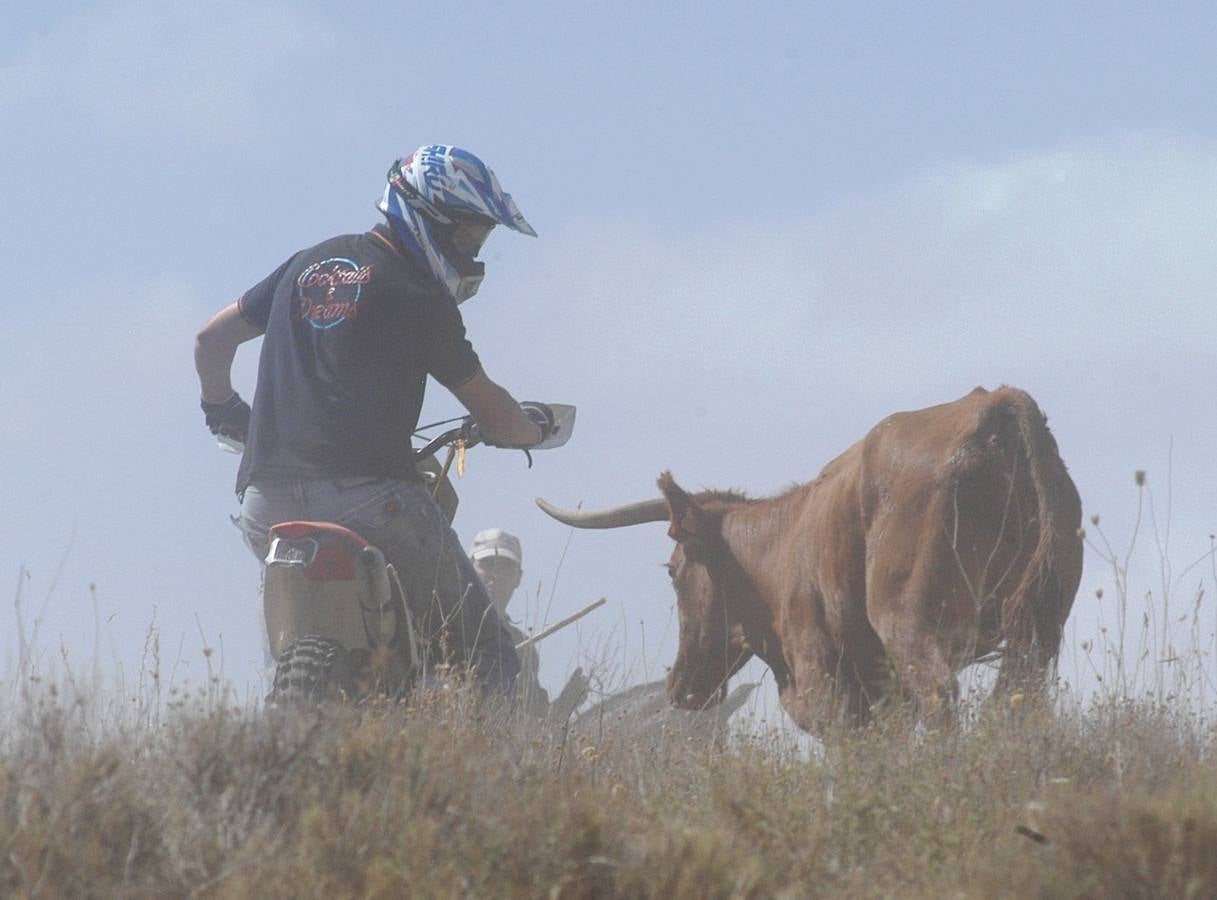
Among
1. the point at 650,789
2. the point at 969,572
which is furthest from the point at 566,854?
the point at 969,572

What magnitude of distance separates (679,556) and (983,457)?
3.35 m

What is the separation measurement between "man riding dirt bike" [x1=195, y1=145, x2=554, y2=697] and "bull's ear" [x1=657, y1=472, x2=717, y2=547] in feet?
13.1

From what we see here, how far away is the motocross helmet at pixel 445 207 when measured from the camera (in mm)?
5809

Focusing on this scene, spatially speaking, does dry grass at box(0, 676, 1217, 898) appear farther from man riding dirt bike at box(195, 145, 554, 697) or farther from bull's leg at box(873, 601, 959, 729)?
bull's leg at box(873, 601, 959, 729)

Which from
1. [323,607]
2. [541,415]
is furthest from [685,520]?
[323,607]

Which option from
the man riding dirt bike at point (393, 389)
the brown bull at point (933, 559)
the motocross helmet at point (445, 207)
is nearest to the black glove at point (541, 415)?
the man riding dirt bike at point (393, 389)

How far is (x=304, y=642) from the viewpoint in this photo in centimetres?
538

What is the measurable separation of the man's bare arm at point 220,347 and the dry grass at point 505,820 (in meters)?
1.66

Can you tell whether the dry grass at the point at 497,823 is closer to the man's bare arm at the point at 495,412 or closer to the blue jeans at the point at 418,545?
the blue jeans at the point at 418,545

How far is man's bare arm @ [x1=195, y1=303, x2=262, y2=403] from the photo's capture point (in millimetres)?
6176

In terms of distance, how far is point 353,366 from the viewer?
18.4 ft

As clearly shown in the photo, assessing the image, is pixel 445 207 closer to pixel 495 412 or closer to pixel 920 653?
pixel 495 412

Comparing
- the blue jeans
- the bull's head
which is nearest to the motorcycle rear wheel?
the blue jeans

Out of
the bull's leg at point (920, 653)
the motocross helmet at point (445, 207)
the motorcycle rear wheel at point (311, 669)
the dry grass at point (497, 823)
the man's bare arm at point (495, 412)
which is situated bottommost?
the dry grass at point (497, 823)
